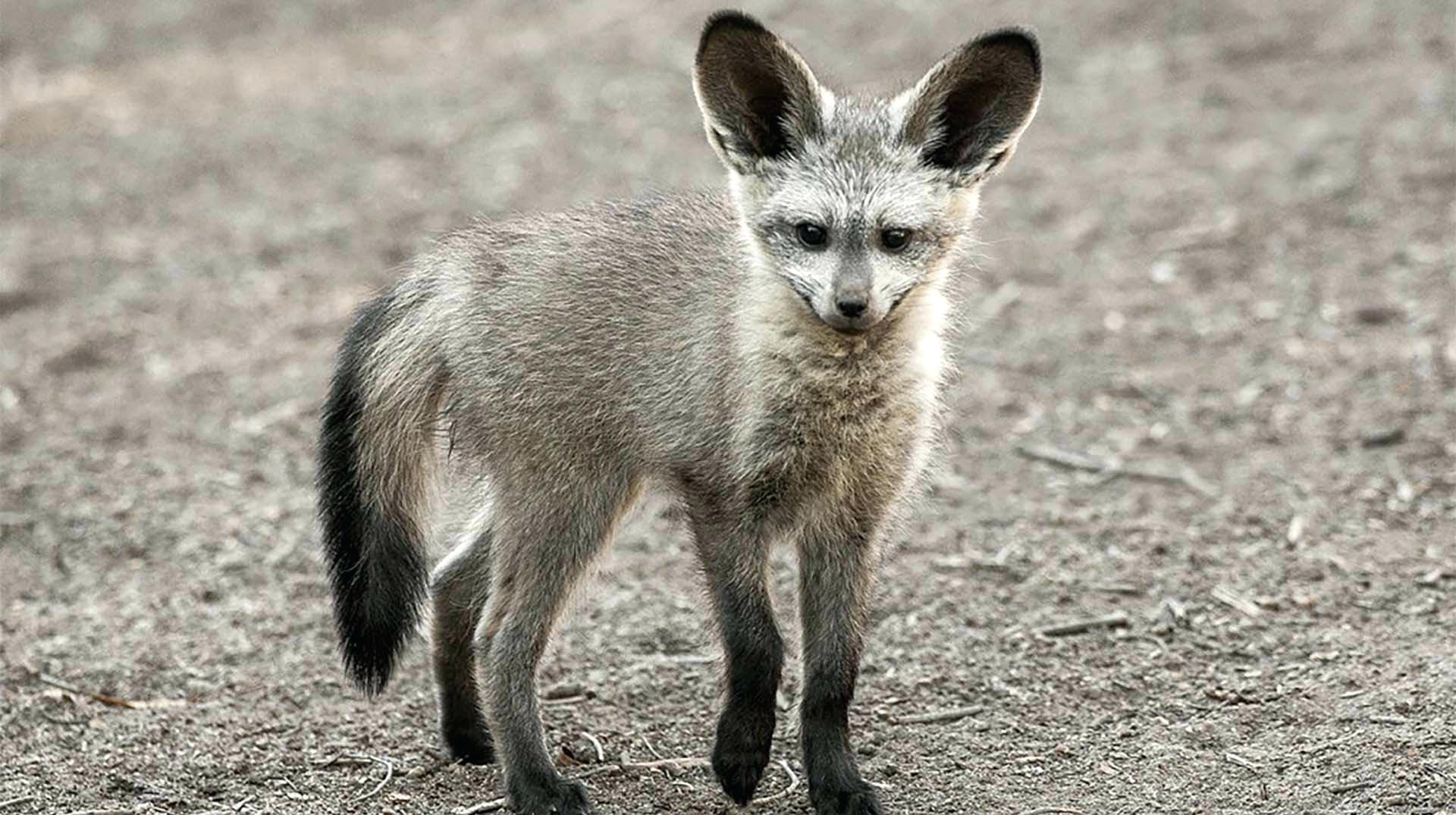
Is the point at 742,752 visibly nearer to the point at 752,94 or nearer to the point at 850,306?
the point at 850,306

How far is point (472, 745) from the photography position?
5.68 metres

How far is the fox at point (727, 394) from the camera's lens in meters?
5.13

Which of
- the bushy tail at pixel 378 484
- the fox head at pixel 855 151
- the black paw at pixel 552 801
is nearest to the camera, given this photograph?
the fox head at pixel 855 151

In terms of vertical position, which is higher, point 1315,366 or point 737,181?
point 737,181

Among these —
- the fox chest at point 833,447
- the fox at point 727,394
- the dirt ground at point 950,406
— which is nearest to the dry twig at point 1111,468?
the dirt ground at point 950,406

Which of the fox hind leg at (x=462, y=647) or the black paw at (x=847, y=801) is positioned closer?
the black paw at (x=847, y=801)

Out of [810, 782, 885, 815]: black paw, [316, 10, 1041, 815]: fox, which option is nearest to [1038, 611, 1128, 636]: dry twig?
[316, 10, 1041, 815]: fox

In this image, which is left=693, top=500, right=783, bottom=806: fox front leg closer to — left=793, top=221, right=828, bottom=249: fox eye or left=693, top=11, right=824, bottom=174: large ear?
left=793, top=221, right=828, bottom=249: fox eye

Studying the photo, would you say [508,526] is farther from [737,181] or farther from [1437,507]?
[1437,507]

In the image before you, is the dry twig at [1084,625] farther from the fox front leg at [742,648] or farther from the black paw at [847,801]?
the fox front leg at [742,648]

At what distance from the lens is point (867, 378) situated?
5.20 m

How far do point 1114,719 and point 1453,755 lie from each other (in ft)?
3.19

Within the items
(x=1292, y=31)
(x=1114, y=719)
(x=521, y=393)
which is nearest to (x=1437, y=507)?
(x=1114, y=719)

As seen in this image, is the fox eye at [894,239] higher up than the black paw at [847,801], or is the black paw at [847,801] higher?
the fox eye at [894,239]
